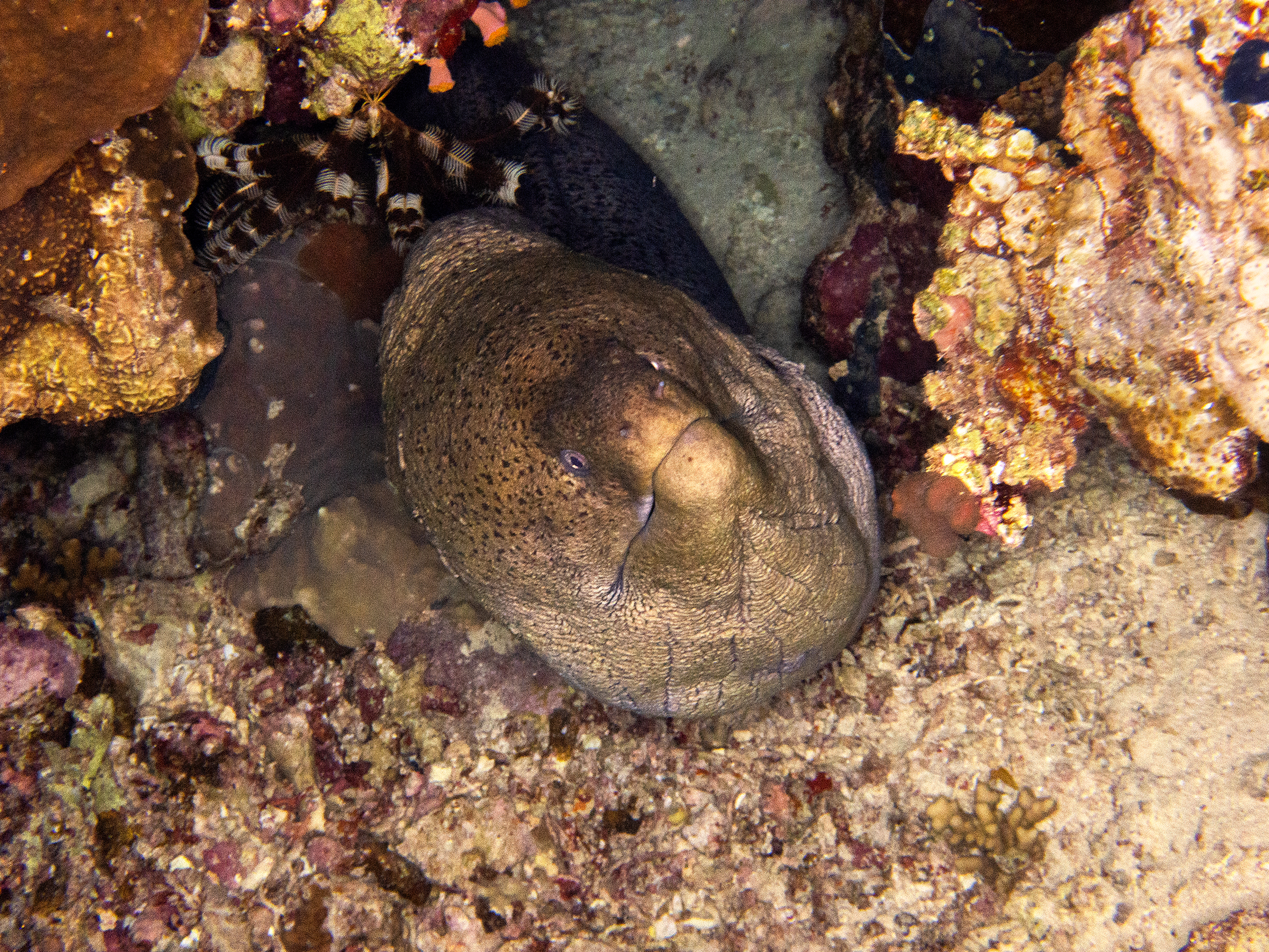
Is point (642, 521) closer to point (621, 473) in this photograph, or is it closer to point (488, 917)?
point (621, 473)

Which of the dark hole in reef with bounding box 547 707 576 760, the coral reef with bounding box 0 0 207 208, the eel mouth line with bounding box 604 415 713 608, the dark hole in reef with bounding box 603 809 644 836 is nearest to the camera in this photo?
the coral reef with bounding box 0 0 207 208

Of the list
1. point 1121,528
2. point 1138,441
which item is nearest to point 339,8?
point 1138,441

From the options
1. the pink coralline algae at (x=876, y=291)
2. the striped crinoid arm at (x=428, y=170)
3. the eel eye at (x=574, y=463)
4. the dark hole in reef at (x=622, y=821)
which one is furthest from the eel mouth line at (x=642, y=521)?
the striped crinoid arm at (x=428, y=170)

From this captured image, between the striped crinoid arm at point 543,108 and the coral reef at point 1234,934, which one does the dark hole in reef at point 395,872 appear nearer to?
the coral reef at point 1234,934

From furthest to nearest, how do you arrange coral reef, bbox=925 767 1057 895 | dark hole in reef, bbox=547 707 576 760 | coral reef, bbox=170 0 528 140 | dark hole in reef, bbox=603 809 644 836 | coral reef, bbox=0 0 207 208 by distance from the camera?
dark hole in reef, bbox=547 707 576 760
dark hole in reef, bbox=603 809 644 836
coral reef, bbox=925 767 1057 895
coral reef, bbox=170 0 528 140
coral reef, bbox=0 0 207 208

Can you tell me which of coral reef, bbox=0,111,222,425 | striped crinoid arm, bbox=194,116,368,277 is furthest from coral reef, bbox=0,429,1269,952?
striped crinoid arm, bbox=194,116,368,277

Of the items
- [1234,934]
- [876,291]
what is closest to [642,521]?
[876,291]

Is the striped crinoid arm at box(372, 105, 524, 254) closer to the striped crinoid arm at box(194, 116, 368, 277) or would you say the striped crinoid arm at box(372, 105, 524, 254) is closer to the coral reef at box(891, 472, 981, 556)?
the striped crinoid arm at box(194, 116, 368, 277)
